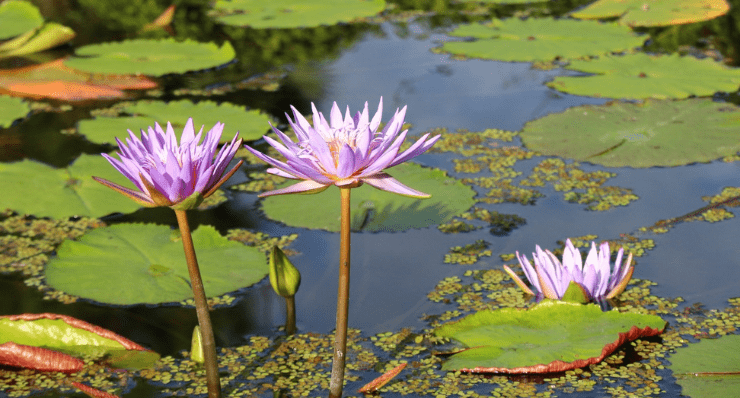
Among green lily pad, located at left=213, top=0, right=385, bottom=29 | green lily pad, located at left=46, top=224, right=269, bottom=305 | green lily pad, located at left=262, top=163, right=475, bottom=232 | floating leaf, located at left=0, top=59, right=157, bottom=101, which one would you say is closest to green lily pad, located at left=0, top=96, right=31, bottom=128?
floating leaf, located at left=0, top=59, right=157, bottom=101

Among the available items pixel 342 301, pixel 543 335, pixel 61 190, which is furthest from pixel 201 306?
pixel 61 190

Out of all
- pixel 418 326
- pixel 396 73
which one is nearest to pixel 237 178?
pixel 418 326

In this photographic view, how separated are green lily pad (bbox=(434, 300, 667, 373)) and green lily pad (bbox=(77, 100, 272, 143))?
2.31 meters

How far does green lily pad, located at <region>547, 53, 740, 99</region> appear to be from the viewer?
15.6ft

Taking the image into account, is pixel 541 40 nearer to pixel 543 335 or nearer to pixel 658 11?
pixel 658 11

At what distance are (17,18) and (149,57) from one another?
2.44 m

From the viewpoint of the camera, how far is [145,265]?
9.38 feet

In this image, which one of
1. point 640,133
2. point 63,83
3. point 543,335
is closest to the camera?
point 543,335

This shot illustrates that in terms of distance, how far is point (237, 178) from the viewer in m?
4.00

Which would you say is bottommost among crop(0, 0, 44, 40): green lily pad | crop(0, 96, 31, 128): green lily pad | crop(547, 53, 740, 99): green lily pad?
crop(547, 53, 740, 99): green lily pad

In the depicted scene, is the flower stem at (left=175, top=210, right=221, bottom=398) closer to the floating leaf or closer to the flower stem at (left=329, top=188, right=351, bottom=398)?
the flower stem at (left=329, top=188, right=351, bottom=398)

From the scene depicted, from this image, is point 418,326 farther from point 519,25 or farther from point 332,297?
point 519,25

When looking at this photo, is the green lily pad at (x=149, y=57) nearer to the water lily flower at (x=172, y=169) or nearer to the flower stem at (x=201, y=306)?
the water lily flower at (x=172, y=169)

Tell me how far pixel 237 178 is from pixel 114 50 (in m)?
3.09
